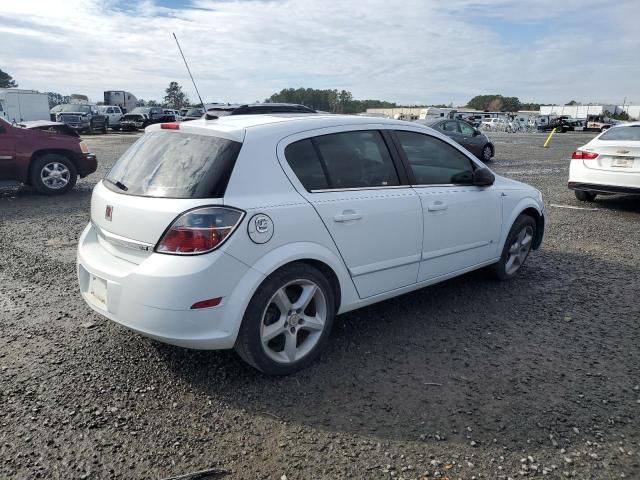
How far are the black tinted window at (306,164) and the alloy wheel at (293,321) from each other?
64 cm

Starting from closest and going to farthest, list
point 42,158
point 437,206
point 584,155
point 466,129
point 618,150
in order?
point 437,206 < point 618,150 < point 584,155 < point 42,158 < point 466,129

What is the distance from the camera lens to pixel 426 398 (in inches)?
122

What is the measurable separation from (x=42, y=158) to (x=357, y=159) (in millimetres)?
8202

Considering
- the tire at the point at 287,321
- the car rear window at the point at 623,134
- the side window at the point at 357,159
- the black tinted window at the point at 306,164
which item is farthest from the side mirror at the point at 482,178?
the car rear window at the point at 623,134

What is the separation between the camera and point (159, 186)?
125 inches

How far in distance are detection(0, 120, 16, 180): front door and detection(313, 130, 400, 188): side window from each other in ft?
26.6

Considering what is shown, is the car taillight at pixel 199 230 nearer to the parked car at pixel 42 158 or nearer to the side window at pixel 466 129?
the parked car at pixel 42 158

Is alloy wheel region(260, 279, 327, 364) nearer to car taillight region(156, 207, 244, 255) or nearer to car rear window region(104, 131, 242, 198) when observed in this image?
car taillight region(156, 207, 244, 255)

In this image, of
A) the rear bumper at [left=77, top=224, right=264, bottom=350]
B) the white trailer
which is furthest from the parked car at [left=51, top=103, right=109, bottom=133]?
the rear bumper at [left=77, top=224, right=264, bottom=350]

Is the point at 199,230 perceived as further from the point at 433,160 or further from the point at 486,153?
the point at 486,153

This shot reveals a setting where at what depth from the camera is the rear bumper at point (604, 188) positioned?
8455mm

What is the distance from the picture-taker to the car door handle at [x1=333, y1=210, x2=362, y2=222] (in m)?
3.37

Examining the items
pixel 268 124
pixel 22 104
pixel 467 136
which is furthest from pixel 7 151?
pixel 22 104

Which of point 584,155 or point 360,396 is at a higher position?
point 584,155
